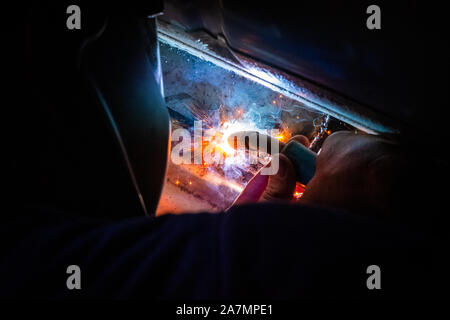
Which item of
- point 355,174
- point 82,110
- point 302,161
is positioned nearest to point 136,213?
point 82,110

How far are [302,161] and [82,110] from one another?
1.87 meters

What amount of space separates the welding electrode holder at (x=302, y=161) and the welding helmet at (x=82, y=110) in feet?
4.88

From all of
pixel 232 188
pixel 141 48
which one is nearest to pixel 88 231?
pixel 141 48

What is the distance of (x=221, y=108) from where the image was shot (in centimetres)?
404

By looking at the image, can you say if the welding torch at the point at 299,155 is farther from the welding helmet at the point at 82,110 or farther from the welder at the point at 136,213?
the welding helmet at the point at 82,110

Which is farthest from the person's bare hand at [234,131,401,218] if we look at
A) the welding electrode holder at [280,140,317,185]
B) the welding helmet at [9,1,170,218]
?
the welding helmet at [9,1,170,218]

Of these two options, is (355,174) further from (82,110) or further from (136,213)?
(82,110)

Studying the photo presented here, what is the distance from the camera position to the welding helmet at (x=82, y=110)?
2.54ft

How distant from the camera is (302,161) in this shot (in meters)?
2.12

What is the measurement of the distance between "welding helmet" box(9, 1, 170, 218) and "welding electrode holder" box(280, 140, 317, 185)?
58.5 inches

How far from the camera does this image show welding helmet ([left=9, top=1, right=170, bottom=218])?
0.77m

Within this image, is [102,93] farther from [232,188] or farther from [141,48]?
[232,188]

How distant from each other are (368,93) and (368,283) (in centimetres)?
93

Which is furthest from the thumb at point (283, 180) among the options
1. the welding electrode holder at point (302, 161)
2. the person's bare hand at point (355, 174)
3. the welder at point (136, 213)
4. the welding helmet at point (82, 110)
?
the welding helmet at point (82, 110)
